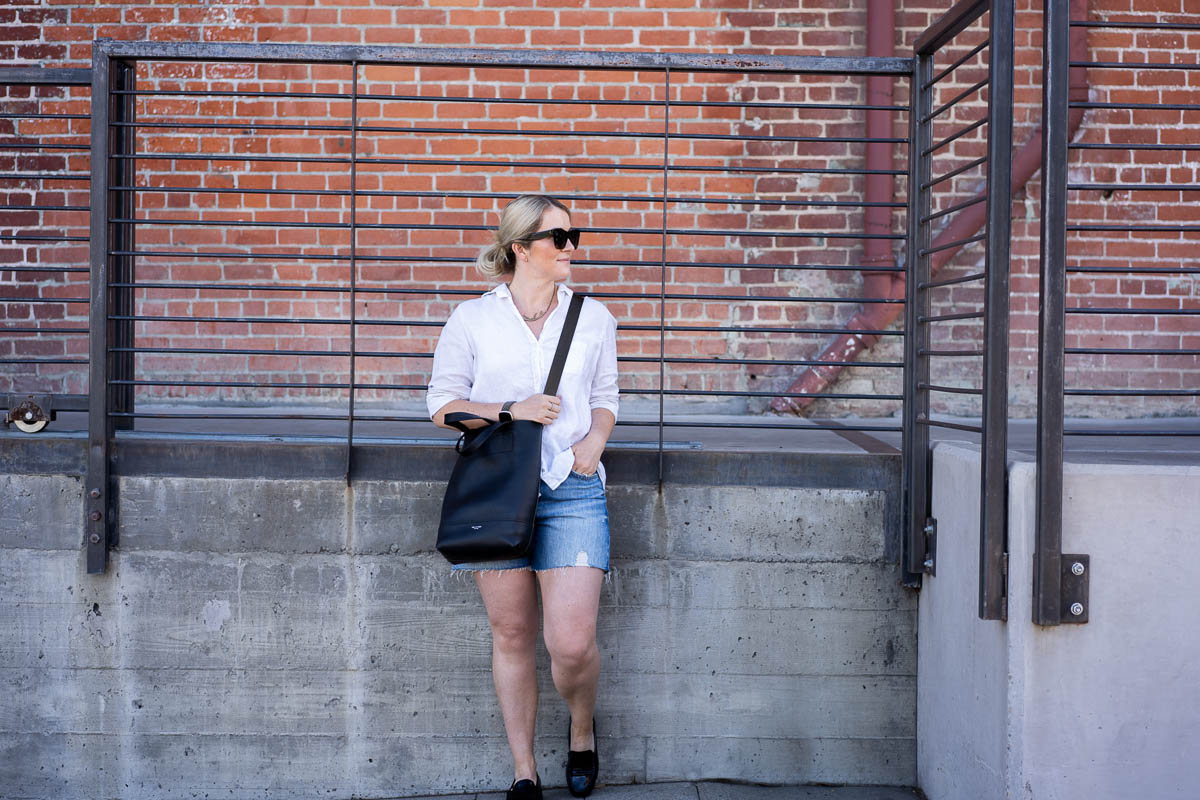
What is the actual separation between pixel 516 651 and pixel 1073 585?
5.45ft

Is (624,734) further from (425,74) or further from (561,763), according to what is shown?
(425,74)

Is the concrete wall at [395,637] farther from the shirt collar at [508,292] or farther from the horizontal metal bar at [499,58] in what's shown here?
the horizontal metal bar at [499,58]

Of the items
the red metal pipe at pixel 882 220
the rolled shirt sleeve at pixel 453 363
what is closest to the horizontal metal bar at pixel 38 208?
the rolled shirt sleeve at pixel 453 363

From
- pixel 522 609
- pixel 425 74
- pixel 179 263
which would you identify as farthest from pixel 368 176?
pixel 522 609

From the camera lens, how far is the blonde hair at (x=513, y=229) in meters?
3.15

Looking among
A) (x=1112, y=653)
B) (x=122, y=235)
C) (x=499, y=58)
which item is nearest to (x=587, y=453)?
(x=499, y=58)

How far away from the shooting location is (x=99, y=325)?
3717 mm

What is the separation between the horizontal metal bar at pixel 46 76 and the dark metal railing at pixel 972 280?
2.96 m

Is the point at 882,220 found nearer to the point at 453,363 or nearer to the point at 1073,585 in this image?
the point at 1073,585

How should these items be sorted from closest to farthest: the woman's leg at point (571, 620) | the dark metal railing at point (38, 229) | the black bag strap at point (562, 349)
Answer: the black bag strap at point (562, 349) < the woman's leg at point (571, 620) < the dark metal railing at point (38, 229)

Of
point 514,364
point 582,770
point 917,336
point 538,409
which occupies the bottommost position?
point 582,770

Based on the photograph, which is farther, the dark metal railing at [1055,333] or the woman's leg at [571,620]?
the woman's leg at [571,620]

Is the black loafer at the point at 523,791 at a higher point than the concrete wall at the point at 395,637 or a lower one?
lower

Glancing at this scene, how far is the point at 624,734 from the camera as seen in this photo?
3.80m
